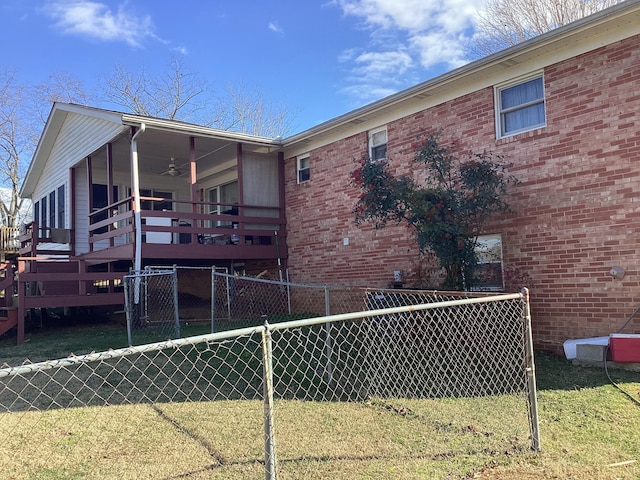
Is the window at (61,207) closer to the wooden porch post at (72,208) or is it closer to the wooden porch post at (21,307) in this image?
the wooden porch post at (72,208)

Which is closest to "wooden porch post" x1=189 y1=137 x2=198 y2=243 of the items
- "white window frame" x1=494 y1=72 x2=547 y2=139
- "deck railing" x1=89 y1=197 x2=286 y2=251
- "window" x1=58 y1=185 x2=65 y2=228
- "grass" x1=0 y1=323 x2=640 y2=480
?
"deck railing" x1=89 y1=197 x2=286 y2=251

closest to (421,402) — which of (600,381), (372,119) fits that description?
(600,381)

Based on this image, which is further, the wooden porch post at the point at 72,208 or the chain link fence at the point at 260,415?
the wooden porch post at the point at 72,208

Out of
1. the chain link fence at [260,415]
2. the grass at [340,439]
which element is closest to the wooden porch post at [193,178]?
the chain link fence at [260,415]

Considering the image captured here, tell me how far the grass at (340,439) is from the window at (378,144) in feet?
20.4

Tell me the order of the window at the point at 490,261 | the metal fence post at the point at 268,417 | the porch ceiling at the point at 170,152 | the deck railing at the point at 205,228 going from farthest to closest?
the porch ceiling at the point at 170,152
the deck railing at the point at 205,228
the window at the point at 490,261
the metal fence post at the point at 268,417

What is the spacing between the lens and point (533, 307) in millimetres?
7789

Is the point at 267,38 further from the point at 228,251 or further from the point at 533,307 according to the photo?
the point at 533,307

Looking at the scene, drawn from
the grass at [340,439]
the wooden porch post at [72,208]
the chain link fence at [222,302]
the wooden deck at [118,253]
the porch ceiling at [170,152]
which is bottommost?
the grass at [340,439]

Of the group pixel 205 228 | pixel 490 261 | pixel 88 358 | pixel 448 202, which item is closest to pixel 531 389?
pixel 88 358

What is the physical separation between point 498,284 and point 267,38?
17.7 m

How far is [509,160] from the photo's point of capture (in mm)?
8219

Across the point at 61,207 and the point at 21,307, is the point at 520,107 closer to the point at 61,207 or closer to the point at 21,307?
the point at 21,307

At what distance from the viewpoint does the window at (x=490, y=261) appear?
8.32 m
